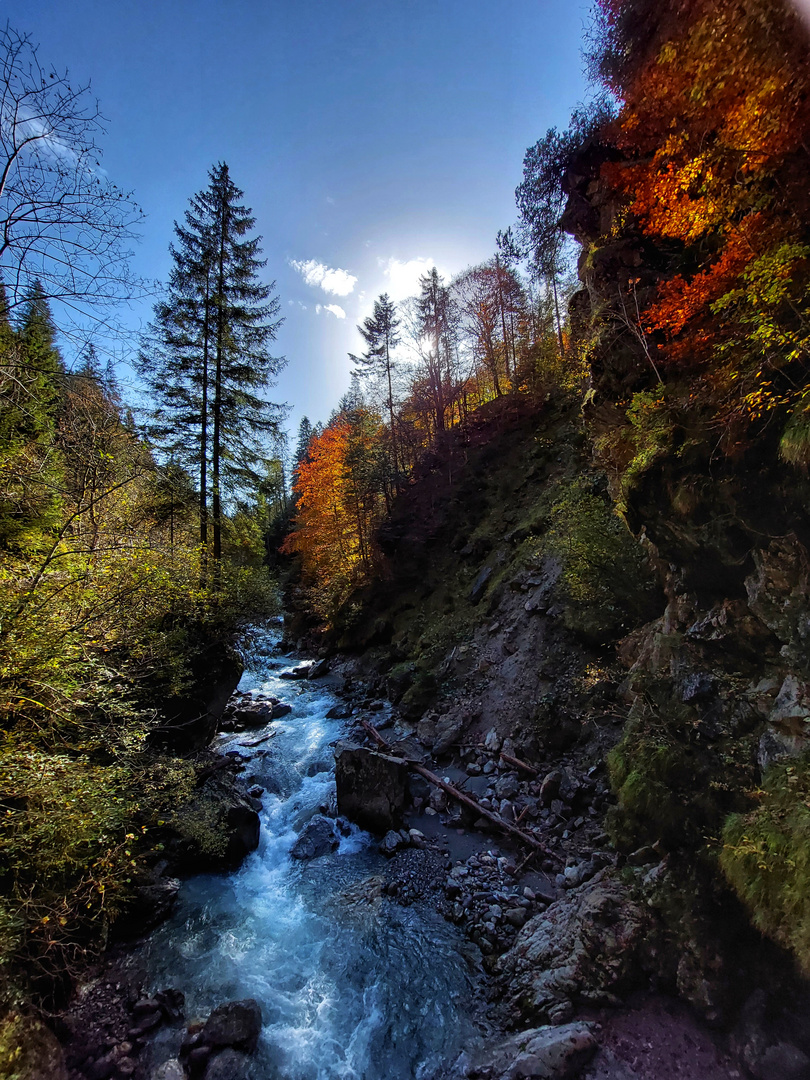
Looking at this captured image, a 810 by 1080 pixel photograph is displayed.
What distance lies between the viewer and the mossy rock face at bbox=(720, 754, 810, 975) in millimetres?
3764

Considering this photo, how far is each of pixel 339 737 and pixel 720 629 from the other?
11.3 meters

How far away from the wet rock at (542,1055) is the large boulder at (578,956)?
0.97ft

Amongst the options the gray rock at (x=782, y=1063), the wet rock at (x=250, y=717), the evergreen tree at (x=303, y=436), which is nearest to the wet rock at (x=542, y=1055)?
the gray rock at (x=782, y=1063)

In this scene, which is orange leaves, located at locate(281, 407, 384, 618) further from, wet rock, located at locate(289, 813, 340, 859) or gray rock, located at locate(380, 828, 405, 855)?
gray rock, located at locate(380, 828, 405, 855)

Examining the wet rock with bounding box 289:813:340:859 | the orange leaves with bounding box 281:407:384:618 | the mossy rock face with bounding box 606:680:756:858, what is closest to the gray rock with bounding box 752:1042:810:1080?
the mossy rock face with bounding box 606:680:756:858

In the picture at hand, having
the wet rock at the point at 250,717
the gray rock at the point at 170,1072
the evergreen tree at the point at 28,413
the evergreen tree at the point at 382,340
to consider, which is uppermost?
the evergreen tree at the point at 382,340

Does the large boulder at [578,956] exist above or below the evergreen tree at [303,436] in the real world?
below

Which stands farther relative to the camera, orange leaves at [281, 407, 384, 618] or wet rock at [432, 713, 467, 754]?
orange leaves at [281, 407, 384, 618]

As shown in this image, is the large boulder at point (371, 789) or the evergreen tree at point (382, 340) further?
the evergreen tree at point (382, 340)

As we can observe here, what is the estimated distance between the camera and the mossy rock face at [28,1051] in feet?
13.3

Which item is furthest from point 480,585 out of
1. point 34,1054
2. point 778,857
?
point 34,1054

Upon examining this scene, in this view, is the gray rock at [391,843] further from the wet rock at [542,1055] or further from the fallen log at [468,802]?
the wet rock at [542,1055]

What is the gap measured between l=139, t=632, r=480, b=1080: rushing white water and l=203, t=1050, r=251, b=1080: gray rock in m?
0.20

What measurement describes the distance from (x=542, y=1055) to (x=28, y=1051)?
223 inches
